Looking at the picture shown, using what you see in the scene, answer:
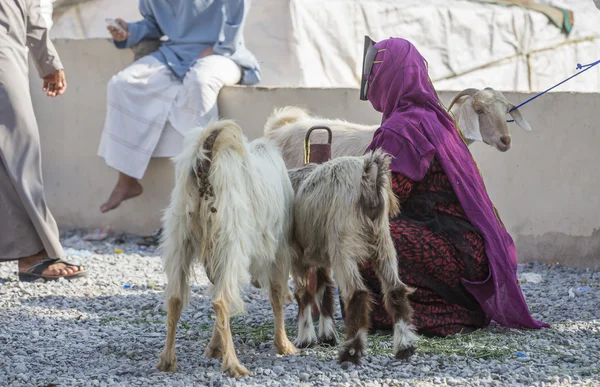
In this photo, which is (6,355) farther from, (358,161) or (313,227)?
(358,161)

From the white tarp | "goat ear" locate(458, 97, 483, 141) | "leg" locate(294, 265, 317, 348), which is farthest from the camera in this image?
the white tarp

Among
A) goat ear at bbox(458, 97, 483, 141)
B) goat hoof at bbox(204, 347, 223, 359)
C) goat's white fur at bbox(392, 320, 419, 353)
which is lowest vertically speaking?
goat hoof at bbox(204, 347, 223, 359)

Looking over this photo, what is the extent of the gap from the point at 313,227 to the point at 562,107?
3.10 m

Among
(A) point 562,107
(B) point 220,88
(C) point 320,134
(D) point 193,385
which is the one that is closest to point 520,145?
(A) point 562,107

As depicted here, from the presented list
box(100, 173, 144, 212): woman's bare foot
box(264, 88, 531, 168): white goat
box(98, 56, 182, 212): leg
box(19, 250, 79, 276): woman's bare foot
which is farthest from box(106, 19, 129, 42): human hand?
box(19, 250, 79, 276): woman's bare foot

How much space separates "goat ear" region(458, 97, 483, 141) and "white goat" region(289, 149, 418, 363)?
4.94ft

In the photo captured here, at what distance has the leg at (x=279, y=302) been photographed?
12.7 feet

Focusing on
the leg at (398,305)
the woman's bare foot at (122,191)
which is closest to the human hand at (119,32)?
the woman's bare foot at (122,191)

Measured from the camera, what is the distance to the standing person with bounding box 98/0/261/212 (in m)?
7.20

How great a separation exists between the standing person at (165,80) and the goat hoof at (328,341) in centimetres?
338

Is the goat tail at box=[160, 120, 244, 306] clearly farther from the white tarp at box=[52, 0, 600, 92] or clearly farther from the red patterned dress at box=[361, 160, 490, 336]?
the white tarp at box=[52, 0, 600, 92]

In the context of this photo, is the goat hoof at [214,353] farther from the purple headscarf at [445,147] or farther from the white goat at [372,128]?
the white goat at [372,128]

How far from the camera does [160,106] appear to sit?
7234 mm

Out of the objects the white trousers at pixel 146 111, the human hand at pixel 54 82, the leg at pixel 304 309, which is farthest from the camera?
the white trousers at pixel 146 111
